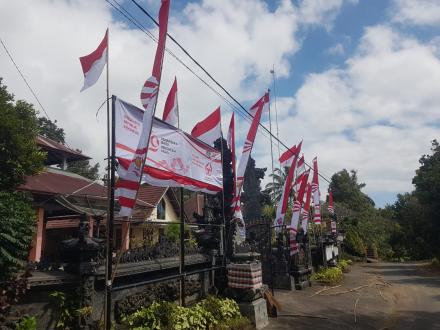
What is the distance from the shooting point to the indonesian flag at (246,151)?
11328 mm

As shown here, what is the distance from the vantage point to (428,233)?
86.7 ft

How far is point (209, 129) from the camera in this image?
1053 cm

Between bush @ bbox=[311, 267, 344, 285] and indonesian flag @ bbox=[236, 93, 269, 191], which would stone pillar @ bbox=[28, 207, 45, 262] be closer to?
indonesian flag @ bbox=[236, 93, 269, 191]

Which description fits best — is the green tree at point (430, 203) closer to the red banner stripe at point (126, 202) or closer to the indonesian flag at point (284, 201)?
the indonesian flag at point (284, 201)

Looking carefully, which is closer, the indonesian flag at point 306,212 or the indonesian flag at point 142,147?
the indonesian flag at point 142,147

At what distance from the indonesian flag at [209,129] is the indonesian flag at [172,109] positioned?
62.1 inches

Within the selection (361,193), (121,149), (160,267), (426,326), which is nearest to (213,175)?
(160,267)

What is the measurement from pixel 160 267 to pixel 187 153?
270 cm

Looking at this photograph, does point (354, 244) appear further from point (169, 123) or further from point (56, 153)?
point (169, 123)

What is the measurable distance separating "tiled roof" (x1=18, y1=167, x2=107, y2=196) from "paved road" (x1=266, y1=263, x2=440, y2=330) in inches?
365

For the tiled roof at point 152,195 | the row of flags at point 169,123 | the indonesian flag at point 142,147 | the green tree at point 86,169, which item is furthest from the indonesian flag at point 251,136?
the green tree at point 86,169

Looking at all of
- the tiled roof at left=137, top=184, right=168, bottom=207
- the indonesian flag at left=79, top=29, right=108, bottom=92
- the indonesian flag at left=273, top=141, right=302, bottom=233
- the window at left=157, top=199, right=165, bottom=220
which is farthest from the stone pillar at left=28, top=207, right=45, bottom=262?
the window at left=157, top=199, right=165, bottom=220

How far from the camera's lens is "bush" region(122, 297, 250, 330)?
23.2 feet

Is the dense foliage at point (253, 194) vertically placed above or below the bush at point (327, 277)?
above
